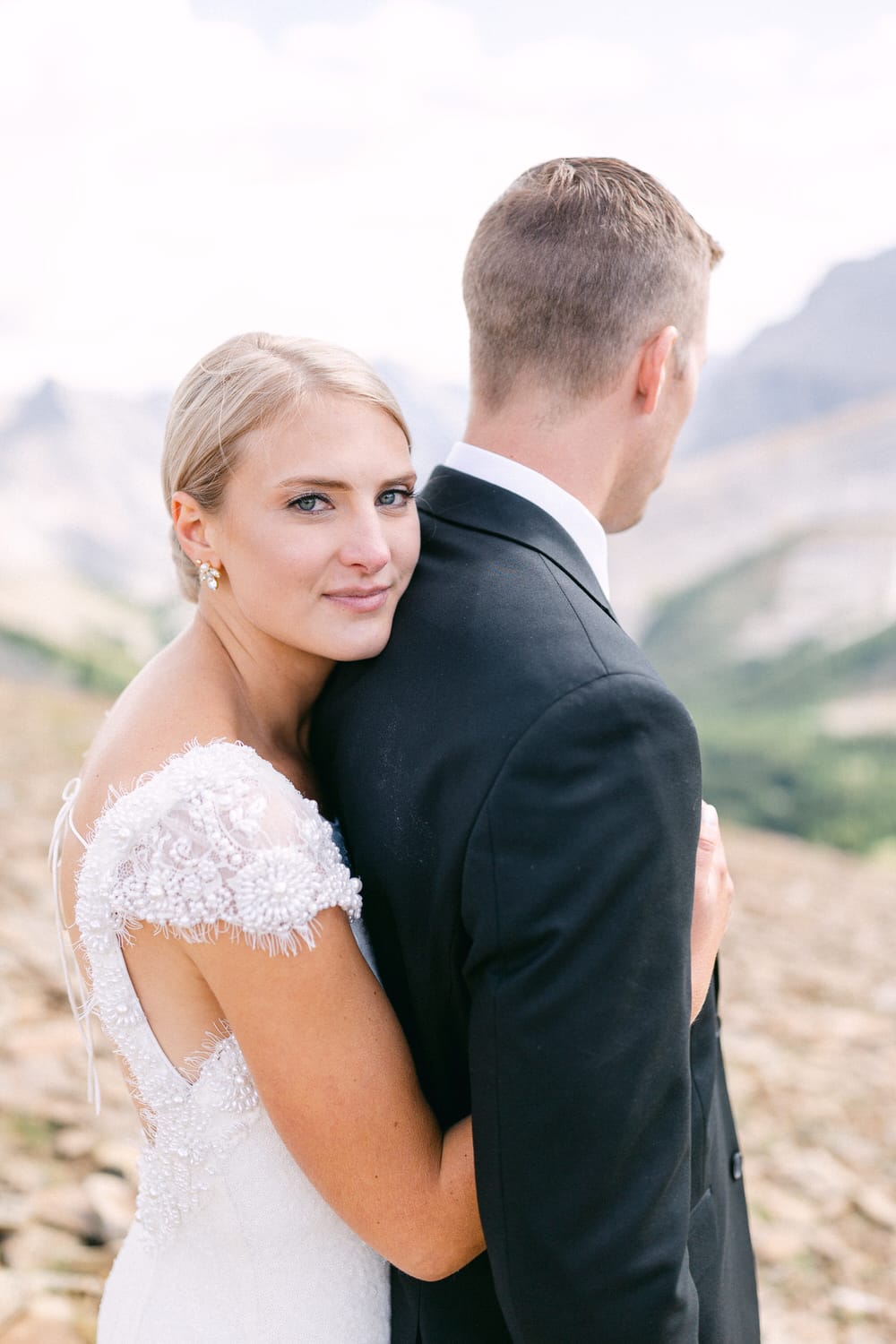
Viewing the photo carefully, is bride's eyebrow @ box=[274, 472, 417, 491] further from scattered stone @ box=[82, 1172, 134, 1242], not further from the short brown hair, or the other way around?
scattered stone @ box=[82, 1172, 134, 1242]

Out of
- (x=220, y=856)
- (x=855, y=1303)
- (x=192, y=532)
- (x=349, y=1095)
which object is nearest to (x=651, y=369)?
(x=192, y=532)

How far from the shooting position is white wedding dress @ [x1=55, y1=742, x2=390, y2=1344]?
153 cm

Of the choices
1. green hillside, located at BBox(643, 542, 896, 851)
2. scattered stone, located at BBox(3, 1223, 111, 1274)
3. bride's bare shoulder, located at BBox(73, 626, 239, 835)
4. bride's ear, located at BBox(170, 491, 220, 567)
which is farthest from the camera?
green hillside, located at BBox(643, 542, 896, 851)

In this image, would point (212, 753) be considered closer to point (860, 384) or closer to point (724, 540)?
point (724, 540)

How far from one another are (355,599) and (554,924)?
60 centimetres

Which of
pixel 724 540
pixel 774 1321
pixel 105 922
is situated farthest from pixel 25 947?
pixel 724 540

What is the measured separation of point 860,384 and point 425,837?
2895cm

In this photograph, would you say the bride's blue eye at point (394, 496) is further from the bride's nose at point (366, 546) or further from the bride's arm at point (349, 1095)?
the bride's arm at point (349, 1095)

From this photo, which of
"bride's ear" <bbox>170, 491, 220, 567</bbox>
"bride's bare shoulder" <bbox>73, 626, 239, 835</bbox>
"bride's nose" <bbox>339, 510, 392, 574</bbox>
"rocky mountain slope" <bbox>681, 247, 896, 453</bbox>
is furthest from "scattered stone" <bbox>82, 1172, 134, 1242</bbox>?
"rocky mountain slope" <bbox>681, 247, 896, 453</bbox>

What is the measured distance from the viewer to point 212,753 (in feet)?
5.30

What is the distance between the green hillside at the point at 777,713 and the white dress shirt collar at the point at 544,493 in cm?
1019

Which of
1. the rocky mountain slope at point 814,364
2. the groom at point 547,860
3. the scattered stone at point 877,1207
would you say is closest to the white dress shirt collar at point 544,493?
the groom at point 547,860

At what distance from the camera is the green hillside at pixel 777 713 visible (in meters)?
12.2

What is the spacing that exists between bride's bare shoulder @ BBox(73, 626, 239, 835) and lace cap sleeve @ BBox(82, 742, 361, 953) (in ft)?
0.12
